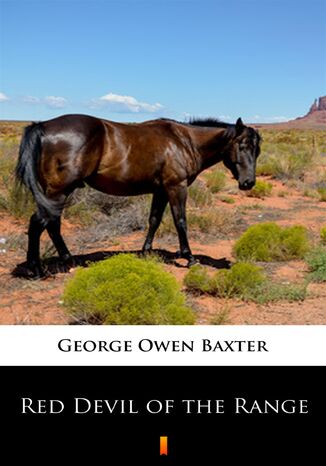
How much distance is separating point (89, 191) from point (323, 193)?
302 inches

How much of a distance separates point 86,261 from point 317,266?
327 cm

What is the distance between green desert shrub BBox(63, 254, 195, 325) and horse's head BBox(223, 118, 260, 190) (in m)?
2.56

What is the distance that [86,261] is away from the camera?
6344 millimetres

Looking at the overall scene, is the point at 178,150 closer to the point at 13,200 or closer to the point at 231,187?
the point at 13,200

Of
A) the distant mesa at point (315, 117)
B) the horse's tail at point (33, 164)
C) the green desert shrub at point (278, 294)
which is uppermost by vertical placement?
the distant mesa at point (315, 117)

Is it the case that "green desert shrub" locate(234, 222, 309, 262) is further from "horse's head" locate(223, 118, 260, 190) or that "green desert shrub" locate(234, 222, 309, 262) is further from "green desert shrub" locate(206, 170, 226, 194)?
"green desert shrub" locate(206, 170, 226, 194)

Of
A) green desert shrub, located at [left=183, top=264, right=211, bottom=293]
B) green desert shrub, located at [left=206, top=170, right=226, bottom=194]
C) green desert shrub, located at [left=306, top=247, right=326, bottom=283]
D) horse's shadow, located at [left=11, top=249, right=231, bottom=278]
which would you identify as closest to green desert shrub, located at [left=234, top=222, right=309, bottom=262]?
green desert shrub, located at [left=306, top=247, right=326, bottom=283]

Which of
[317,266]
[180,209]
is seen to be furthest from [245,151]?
[317,266]

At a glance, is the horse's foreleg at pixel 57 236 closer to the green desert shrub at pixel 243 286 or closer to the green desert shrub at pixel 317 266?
the green desert shrub at pixel 243 286

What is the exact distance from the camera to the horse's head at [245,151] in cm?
A: 679

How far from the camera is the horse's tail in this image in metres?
5.85

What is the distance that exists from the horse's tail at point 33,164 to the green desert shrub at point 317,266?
11.8 ft

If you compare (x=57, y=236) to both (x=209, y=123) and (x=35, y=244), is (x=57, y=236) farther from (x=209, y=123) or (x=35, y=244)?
(x=209, y=123)

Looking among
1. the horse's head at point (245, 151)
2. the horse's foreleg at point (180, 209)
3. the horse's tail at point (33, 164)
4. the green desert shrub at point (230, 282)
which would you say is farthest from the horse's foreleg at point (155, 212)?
the horse's tail at point (33, 164)
